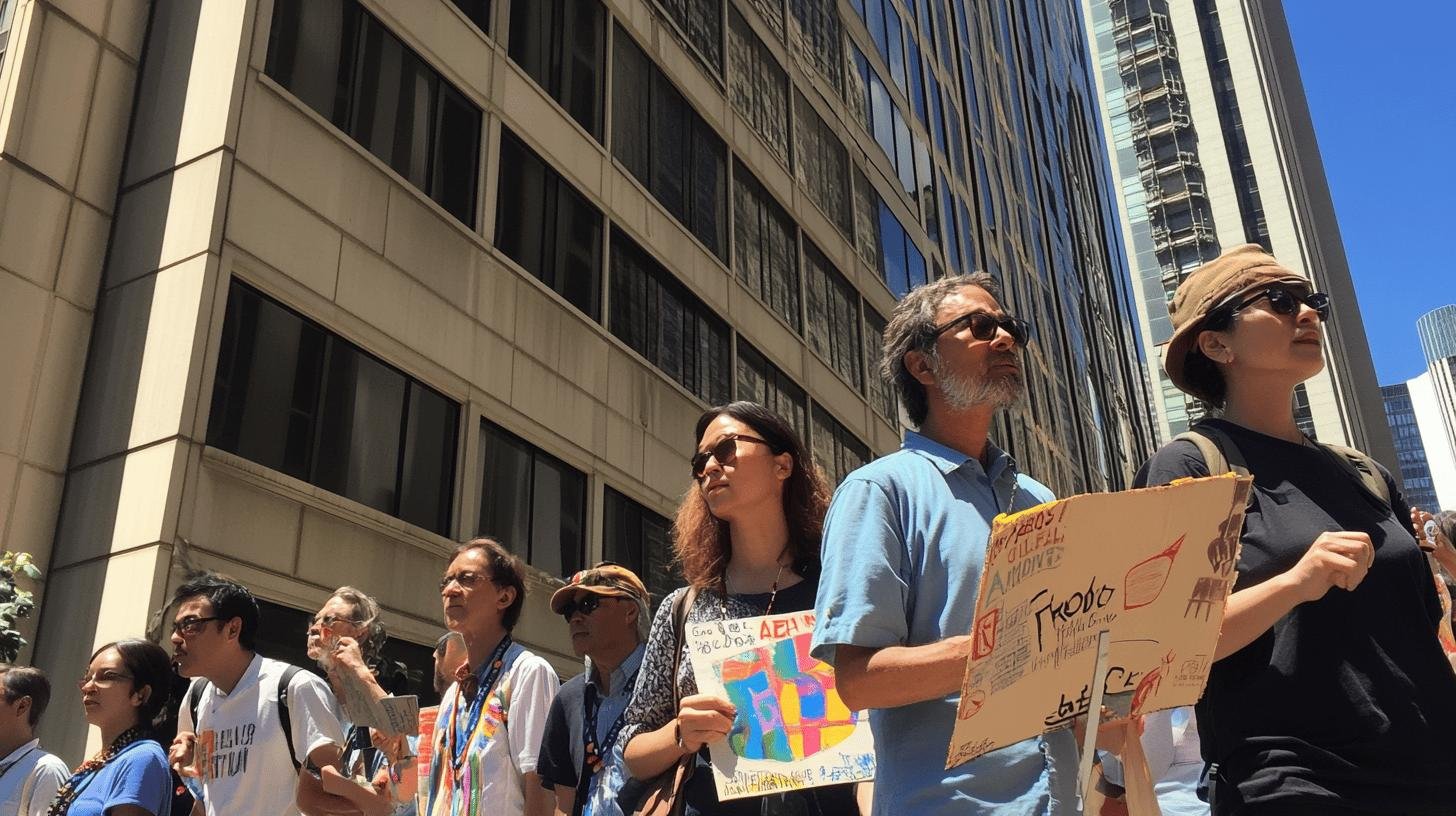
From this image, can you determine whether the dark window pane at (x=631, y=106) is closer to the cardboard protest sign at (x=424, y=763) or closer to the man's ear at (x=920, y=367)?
the cardboard protest sign at (x=424, y=763)

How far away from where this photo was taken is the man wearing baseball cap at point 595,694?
4.37m

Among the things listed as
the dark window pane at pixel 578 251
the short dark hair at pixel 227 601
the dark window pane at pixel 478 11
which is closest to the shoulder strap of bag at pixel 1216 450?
the short dark hair at pixel 227 601

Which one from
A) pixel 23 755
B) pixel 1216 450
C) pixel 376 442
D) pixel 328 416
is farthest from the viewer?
pixel 376 442

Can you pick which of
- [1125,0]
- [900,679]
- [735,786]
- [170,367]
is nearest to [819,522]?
[735,786]

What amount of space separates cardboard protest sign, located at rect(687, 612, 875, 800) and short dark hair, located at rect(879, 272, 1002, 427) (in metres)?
0.62

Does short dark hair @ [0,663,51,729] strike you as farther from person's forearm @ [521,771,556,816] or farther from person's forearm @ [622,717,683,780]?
person's forearm @ [622,717,683,780]

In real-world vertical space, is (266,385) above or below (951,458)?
above

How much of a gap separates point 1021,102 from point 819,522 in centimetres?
5577

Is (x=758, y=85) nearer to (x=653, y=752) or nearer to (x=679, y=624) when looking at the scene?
(x=679, y=624)

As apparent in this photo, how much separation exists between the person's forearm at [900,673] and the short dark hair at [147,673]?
3.97 m

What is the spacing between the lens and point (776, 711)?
10.2ft

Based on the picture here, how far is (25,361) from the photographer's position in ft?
35.3

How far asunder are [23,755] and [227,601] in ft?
4.48

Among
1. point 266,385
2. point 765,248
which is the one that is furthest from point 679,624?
point 765,248
